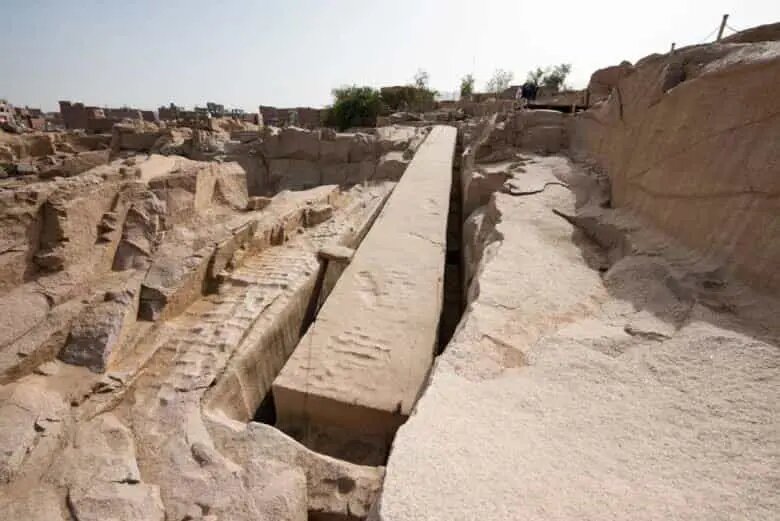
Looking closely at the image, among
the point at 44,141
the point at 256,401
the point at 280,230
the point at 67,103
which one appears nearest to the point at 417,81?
the point at 67,103

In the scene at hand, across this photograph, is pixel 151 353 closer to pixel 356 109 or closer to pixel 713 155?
pixel 713 155

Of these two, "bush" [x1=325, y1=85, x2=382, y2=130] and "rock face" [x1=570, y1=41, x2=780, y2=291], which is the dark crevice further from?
"bush" [x1=325, y1=85, x2=382, y2=130]

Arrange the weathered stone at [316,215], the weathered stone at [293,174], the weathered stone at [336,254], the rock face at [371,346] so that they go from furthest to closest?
the weathered stone at [293,174] → the weathered stone at [316,215] → the weathered stone at [336,254] → the rock face at [371,346]

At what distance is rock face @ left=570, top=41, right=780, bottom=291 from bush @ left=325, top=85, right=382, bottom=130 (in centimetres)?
2022

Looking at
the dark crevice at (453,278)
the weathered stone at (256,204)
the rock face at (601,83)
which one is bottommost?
the dark crevice at (453,278)

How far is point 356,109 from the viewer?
2192 centimetres

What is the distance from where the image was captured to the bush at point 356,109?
21.9 meters

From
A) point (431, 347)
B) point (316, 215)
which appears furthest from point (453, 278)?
point (431, 347)

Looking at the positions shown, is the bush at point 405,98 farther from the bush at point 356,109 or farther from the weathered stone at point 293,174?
the weathered stone at point 293,174

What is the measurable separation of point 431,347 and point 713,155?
1.84 metres

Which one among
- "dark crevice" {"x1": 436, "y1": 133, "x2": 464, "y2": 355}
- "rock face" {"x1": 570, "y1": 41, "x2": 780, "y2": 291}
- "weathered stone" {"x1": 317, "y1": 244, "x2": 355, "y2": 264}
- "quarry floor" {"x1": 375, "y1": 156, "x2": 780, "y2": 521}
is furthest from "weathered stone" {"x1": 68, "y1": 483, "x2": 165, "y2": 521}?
"rock face" {"x1": 570, "y1": 41, "x2": 780, "y2": 291}

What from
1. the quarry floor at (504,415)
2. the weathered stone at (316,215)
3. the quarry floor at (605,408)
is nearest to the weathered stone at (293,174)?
the weathered stone at (316,215)

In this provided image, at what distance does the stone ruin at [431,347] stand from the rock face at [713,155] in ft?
0.05

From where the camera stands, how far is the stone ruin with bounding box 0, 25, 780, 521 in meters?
1.08
